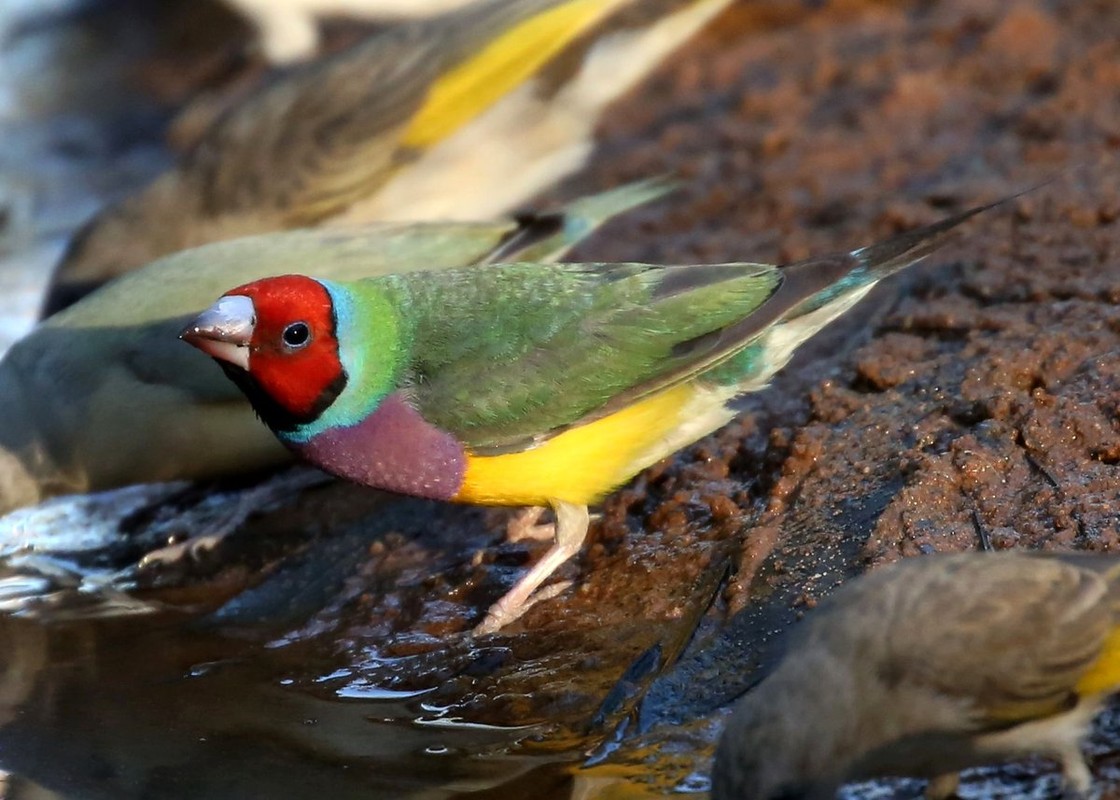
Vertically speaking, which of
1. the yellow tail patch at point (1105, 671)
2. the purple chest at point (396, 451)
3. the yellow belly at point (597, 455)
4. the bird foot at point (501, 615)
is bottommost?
the yellow tail patch at point (1105, 671)

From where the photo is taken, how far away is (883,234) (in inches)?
221

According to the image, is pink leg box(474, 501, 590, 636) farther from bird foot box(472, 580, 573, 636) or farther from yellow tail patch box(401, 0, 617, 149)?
yellow tail patch box(401, 0, 617, 149)

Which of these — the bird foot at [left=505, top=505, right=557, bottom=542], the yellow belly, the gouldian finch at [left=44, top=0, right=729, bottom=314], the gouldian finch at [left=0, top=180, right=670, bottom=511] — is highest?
the gouldian finch at [left=44, top=0, right=729, bottom=314]

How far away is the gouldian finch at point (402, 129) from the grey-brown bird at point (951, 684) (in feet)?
13.2

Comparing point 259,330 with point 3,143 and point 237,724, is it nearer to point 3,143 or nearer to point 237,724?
point 237,724

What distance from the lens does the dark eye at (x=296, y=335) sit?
3.90m

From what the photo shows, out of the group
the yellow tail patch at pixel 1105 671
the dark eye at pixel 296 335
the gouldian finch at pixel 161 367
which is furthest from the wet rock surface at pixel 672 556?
the dark eye at pixel 296 335

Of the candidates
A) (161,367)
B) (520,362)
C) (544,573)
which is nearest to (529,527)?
(544,573)

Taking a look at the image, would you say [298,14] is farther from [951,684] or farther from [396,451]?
[951,684]

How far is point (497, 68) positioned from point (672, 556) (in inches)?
120

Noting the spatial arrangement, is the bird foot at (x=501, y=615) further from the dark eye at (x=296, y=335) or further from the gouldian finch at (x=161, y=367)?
the gouldian finch at (x=161, y=367)

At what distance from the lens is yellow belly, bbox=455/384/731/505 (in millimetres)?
4035

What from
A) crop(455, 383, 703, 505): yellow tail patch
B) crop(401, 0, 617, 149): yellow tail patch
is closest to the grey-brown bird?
crop(455, 383, 703, 505): yellow tail patch

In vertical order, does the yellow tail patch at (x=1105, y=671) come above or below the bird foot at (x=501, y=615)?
below
